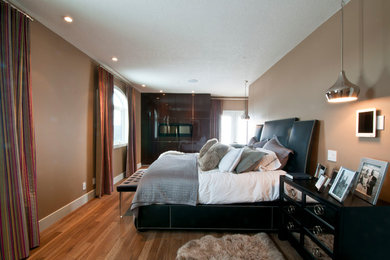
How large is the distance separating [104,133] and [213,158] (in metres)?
2.24

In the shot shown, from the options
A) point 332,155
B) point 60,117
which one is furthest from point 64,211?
point 332,155

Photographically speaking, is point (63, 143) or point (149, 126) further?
point (149, 126)

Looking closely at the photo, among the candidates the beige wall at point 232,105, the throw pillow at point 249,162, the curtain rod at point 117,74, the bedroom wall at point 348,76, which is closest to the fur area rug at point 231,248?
the throw pillow at point 249,162

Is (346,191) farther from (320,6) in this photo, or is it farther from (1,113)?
(1,113)

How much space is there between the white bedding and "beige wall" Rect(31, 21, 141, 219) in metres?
2.01

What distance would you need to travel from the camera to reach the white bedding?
1998 millimetres

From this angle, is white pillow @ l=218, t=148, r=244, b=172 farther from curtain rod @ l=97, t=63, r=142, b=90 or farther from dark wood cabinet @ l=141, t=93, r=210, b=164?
dark wood cabinet @ l=141, t=93, r=210, b=164

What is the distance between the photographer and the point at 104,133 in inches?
129

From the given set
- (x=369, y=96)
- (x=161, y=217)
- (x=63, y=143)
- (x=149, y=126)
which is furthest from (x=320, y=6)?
(x=149, y=126)

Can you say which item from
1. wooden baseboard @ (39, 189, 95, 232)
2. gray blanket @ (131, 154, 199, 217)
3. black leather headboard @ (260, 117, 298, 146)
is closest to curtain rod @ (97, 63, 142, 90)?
wooden baseboard @ (39, 189, 95, 232)

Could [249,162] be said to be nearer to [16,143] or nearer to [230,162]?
[230,162]

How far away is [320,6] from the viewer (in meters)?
1.72

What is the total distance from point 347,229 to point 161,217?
5.87ft

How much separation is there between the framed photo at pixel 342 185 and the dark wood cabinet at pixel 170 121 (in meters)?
4.79
